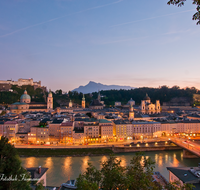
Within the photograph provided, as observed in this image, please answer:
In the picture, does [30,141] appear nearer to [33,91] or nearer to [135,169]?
[135,169]

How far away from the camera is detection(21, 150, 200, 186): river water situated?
11.4 meters

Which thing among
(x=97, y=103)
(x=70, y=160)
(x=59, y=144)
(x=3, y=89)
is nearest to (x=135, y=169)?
(x=70, y=160)

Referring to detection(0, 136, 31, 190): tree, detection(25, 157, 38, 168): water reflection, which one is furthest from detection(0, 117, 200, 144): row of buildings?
detection(0, 136, 31, 190): tree

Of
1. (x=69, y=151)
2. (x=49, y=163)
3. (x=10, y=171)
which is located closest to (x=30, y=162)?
(x=49, y=163)

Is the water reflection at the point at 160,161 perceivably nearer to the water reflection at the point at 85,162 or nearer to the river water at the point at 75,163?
the river water at the point at 75,163

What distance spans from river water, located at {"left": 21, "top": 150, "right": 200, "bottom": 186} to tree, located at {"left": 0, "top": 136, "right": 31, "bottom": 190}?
24.9 ft

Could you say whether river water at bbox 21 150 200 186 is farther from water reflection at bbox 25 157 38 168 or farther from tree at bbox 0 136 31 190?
tree at bbox 0 136 31 190

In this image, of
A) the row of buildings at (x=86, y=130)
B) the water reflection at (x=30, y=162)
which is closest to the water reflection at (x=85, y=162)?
the water reflection at (x=30, y=162)

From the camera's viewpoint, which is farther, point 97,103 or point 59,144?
point 97,103

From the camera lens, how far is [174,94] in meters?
54.4

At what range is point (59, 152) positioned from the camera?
16344 millimetres

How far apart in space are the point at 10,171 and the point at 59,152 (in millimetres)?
13535

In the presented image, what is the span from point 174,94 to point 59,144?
1794 inches

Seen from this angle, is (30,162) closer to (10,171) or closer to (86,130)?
(86,130)
